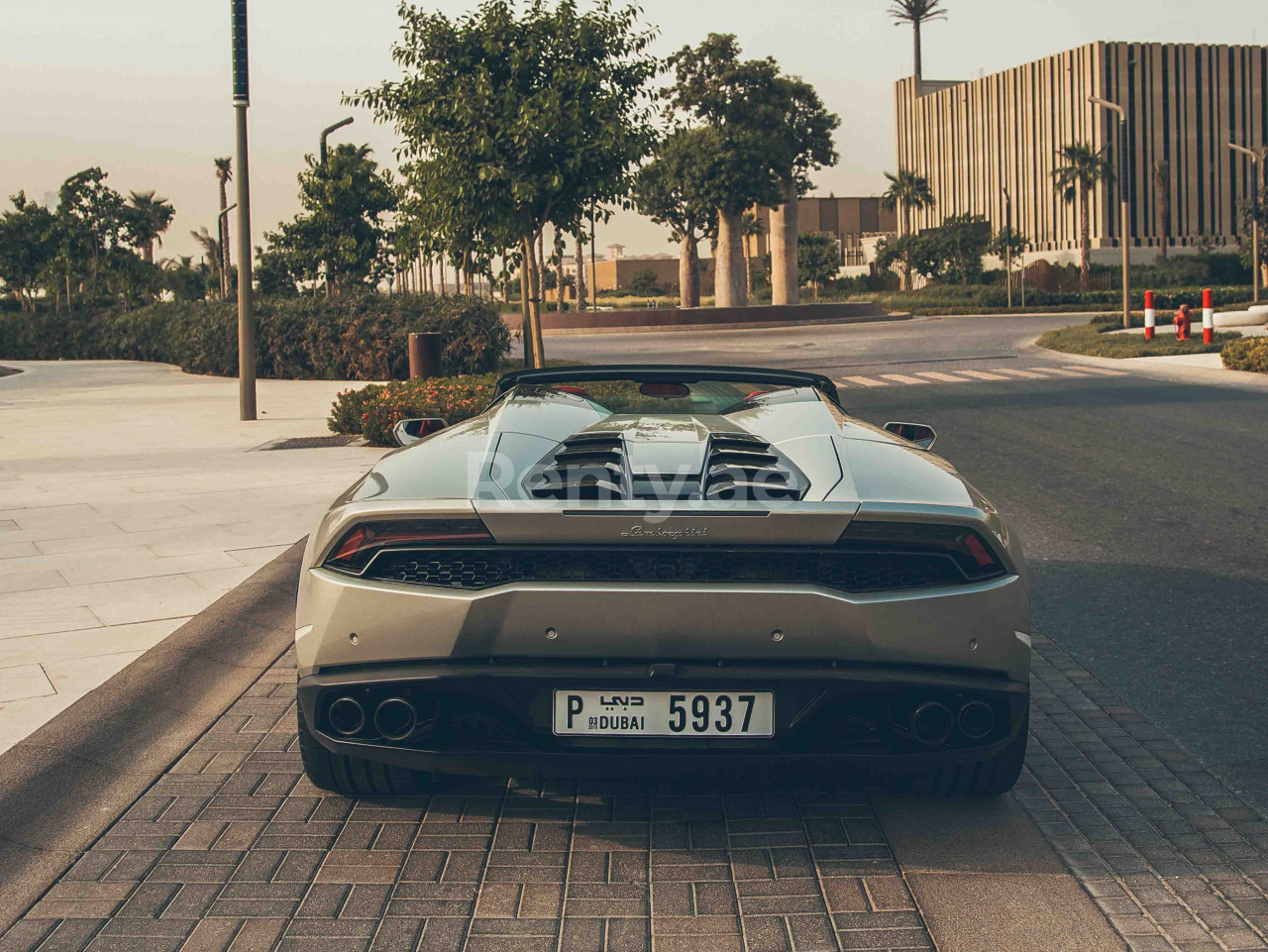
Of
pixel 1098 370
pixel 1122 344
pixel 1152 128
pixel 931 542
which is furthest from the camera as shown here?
pixel 1152 128

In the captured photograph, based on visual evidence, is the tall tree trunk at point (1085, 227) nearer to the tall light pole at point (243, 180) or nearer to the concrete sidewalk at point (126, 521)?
the concrete sidewalk at point (126, 521)

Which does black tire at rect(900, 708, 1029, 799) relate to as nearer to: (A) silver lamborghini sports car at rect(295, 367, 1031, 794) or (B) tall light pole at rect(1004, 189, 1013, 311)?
(A) silver lamborghini sports car at rect(295, 367, 1031, 794)

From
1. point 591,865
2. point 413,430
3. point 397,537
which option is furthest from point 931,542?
point 413,430

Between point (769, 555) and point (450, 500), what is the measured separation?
0.82m

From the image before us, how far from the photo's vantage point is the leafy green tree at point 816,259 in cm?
8056

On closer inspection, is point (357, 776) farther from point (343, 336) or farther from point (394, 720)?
point (343, 336)

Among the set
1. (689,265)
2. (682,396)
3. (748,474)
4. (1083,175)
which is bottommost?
(748,474)

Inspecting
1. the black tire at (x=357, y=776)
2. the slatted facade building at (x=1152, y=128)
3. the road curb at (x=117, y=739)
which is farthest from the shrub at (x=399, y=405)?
the slatted facade building at (x=1152, y=128)

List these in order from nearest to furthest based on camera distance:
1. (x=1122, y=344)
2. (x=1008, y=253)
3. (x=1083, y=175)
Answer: (x=1122, y=344)
(x=1008, y=253)
(x=1083, y=175)

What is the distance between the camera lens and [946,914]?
123 inches

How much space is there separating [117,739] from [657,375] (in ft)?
7.63

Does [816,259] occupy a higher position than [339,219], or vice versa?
[816,259]

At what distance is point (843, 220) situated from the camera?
12231 cm

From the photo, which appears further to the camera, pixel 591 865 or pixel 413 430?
pixel 413 430
